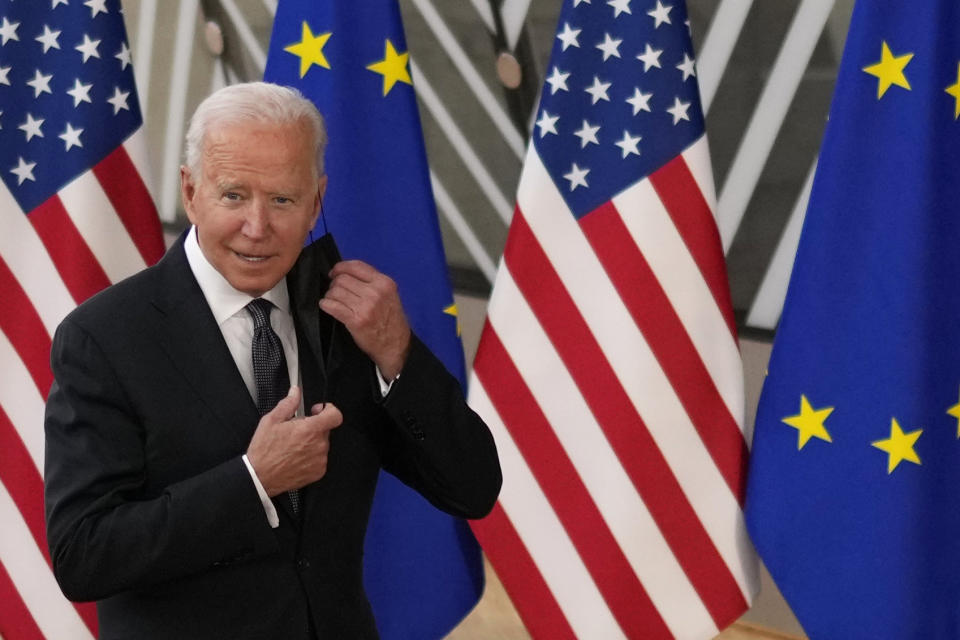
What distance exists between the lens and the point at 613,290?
246 centimetres

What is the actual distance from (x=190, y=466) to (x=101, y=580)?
6.8 inches

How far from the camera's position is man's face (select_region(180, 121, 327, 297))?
1499 mm

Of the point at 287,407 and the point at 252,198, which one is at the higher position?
the point at 252,198

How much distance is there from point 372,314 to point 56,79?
4.50ft

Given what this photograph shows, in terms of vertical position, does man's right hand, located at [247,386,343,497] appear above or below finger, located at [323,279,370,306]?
below

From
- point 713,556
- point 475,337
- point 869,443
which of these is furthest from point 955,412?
point 475,337

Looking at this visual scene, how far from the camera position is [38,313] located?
2.64m

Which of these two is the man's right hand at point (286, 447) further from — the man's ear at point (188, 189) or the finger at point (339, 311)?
the man's ear at point (188, 189)

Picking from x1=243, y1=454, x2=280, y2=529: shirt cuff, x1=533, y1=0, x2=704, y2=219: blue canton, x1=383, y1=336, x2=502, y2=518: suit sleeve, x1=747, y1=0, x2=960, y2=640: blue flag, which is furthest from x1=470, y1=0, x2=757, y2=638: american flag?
x1=243, y1=454, x2=280, y2=529: shirt cuff

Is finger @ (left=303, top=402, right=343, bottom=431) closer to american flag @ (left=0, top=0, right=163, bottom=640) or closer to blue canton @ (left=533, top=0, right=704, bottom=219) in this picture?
blue canton @ (left=533, top=0, right=704, bottom=219)

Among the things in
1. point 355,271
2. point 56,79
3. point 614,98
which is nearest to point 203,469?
point 355,271

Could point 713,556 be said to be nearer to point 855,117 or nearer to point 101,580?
point 855,117

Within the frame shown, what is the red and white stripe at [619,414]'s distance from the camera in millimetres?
2441

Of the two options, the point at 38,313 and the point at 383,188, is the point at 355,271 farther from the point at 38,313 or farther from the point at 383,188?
the point at 38,313
